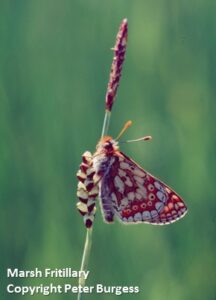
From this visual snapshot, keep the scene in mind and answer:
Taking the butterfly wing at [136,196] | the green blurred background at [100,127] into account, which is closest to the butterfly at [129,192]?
the butterfly wing at [136,196]

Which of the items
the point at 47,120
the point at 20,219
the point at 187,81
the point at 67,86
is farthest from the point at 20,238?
the point at 187,81

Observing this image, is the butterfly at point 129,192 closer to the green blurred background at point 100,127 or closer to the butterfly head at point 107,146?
the butterfly head at point 107,146

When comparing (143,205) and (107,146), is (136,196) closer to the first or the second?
(143,205)

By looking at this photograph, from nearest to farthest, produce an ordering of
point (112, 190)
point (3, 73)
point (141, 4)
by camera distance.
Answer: point (112, 190)
point (3, 73)
point (141, 4)

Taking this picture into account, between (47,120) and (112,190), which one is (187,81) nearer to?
(47,120)

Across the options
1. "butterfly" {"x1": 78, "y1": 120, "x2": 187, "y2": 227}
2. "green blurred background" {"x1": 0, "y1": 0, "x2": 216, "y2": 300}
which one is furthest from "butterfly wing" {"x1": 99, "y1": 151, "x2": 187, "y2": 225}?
"green blurred background" {"x1": 0, "y1": 0, "x2": 216, "y2": 300}
